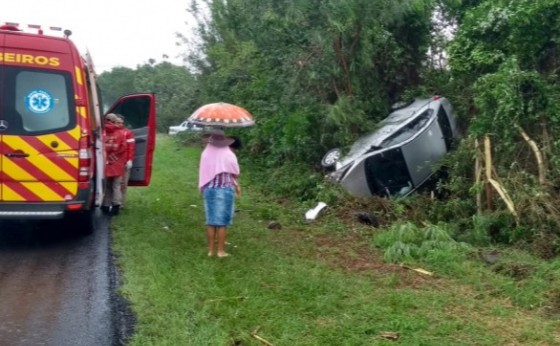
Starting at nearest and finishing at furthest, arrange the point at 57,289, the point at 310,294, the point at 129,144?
1. the point at 310,294
2. the point at 57,289
3. the point at 129,144

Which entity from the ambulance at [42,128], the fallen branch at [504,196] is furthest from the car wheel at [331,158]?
the ambulance at [42,128]

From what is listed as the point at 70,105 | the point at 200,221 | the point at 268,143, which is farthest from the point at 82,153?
the point at 268,143

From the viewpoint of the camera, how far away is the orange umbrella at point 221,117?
826cm

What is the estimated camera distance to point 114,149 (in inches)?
433

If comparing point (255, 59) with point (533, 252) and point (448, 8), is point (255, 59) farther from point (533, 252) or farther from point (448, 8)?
point (533, 252)

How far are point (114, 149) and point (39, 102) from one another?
247 centimetres

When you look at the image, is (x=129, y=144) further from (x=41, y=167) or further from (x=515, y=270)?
(x=515, y=270)

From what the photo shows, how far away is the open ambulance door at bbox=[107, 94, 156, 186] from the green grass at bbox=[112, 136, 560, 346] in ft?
6.33

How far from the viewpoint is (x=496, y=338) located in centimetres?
Answer: 568

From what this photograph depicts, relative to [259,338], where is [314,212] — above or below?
below

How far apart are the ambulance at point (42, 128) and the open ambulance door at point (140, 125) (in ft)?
8.33

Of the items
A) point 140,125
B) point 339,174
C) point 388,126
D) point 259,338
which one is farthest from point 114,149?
point 259,338

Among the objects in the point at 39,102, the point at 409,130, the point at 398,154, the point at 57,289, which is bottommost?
the point at 57,289

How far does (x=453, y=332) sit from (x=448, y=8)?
8943 millimetres
